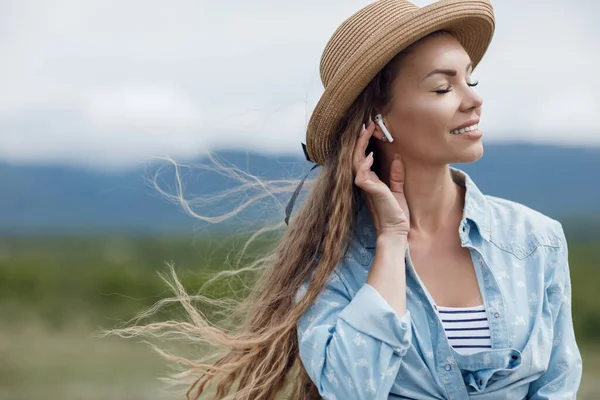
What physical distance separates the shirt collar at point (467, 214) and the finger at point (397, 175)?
0.15 metres

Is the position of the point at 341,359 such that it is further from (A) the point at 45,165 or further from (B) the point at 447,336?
(A) the point at 45,165

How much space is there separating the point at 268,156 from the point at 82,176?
56263mm

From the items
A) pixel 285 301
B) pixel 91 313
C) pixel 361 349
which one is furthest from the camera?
pixel 91 313

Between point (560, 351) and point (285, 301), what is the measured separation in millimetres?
938

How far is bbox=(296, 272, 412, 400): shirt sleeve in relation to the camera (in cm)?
302

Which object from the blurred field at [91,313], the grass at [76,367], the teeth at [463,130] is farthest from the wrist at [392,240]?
the grass at [76,367]

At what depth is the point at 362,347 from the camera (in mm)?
3039

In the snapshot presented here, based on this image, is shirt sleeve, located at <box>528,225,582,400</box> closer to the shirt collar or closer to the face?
the shirt collar

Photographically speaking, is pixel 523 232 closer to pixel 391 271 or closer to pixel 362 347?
pixel 391 271

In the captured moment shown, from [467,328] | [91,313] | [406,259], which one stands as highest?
[406,259]

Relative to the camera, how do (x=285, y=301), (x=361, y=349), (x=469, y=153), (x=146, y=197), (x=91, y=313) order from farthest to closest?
(x=146, y=197) → (x=91, y=313) → (x=285, y=301) → (x=469, y=153) → (x=361, y=349)

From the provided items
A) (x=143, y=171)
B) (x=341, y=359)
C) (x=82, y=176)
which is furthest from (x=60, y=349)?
(x=82, y=176)

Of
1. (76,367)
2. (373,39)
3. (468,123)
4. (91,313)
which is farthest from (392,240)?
(91,313)

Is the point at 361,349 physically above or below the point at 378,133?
below
